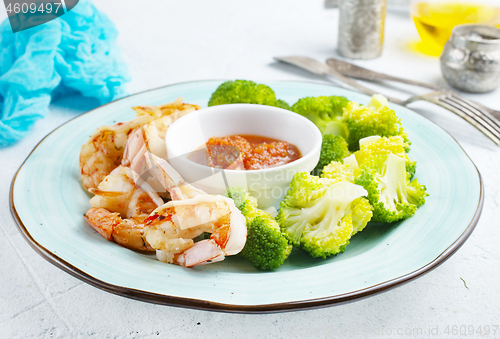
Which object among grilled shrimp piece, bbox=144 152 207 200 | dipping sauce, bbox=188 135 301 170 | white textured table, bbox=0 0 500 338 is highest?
grilled shrimp piece, bbox=144 152 207 200

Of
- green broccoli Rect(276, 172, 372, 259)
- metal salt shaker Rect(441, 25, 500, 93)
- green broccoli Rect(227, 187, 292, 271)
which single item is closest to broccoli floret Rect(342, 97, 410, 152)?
green broccoli Rect(276, 172, 372, 259)

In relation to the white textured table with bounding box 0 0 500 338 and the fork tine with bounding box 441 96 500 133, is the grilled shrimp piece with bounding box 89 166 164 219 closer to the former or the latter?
the white textured table with bounding box 0 0 500 338

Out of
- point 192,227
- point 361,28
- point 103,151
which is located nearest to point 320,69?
point 361,28

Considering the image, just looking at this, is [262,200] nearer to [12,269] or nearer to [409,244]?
[409,244]

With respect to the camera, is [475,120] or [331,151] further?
[475,120]

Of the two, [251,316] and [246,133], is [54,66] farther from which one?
[251,316]

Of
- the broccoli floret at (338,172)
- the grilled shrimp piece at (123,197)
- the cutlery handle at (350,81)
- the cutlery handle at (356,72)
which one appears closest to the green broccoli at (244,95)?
the broccoli floret at (338,172)

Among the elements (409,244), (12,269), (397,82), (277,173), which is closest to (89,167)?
(12,269)
